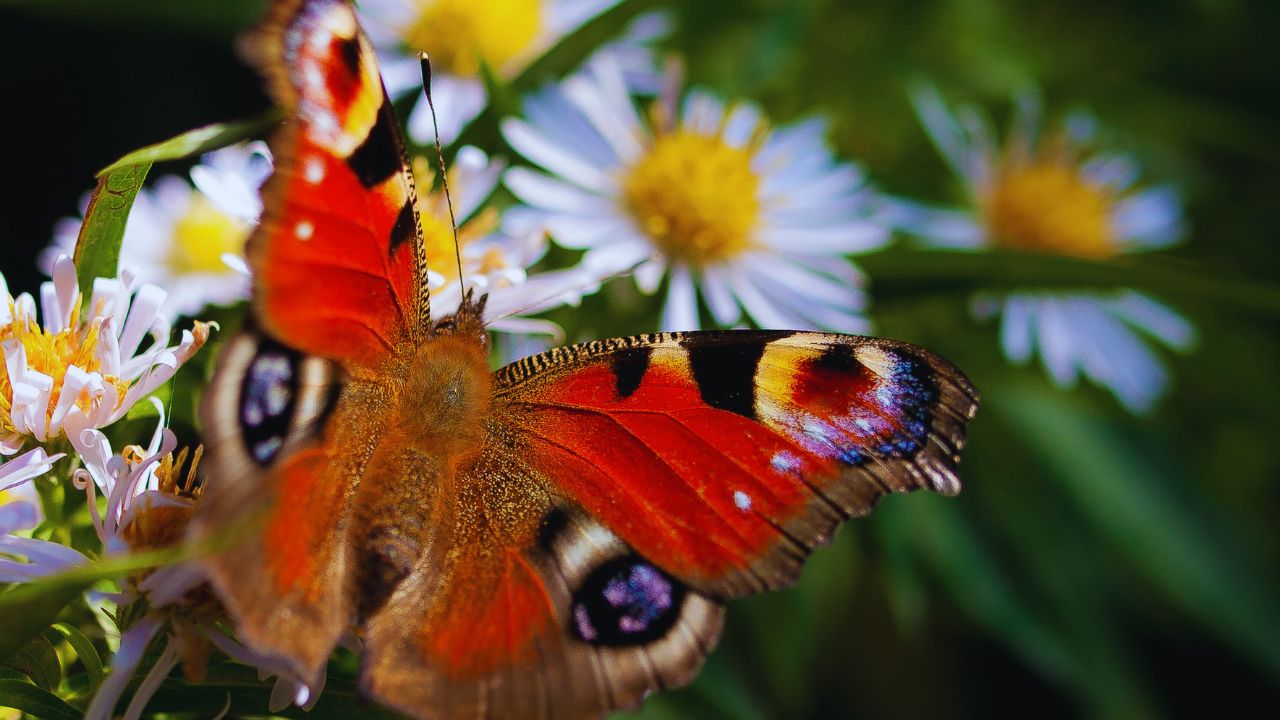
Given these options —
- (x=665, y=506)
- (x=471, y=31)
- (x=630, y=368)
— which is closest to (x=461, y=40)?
(x=471, y=31)

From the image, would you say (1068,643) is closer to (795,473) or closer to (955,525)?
(955,525)

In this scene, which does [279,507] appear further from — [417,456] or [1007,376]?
[1007,376]

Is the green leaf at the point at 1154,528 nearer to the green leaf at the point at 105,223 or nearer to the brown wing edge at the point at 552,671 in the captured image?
the brown wing edge at the point at 552,671

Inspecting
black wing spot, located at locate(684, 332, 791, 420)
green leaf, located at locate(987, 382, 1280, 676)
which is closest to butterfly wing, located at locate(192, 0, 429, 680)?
black wing spot, located at locate(684, 332, 791, 420)

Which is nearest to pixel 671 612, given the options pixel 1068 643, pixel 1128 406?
pixel 1068 643

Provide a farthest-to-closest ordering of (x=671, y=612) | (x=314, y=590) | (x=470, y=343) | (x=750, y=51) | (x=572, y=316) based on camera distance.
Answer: (x=750, y=51) → (x=572, y=316) → (x=470, y=343) → (x=671, y=612) → (x=314, y=590)

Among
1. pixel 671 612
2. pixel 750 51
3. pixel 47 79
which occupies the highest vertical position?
pixel 47 79
